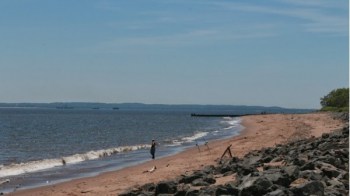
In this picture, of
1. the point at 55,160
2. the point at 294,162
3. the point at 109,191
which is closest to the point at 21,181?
the point at 109,191

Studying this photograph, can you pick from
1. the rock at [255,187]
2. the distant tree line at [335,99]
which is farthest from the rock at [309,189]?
the distant tree line at [335,99]

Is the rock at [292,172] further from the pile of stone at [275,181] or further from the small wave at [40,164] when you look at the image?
the small wave at [40,164]

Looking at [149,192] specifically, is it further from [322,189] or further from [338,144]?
[338,144]

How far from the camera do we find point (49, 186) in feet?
71.1

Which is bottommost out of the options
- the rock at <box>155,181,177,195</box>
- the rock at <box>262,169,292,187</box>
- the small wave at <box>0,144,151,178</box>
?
the small wave at <box>0,144,151,178</box>

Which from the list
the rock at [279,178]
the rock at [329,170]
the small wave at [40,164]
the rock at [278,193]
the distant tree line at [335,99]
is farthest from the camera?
the distant tree line at [335,99]

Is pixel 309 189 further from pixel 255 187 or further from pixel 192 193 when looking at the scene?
A: pixel 192 193

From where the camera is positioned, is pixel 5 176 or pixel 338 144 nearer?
pixel 338 144

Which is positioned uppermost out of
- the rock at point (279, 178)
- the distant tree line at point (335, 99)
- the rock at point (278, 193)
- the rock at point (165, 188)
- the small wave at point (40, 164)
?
the distant tree line at point (335, 99)

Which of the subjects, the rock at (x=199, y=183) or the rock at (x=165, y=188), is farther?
the rock at (x=199, y=183)

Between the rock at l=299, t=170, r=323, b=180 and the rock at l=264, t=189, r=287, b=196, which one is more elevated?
the rock at l=299, t=170, r=323, b=180

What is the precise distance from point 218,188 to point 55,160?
2287cm

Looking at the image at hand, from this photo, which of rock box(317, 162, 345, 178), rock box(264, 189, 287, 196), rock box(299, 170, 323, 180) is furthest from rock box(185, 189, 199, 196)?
rock box(317, 162, 345, 178)

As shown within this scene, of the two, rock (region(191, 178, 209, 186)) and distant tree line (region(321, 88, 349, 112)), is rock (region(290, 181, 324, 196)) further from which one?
distant tree line (region(321, 88, 349, 112))
